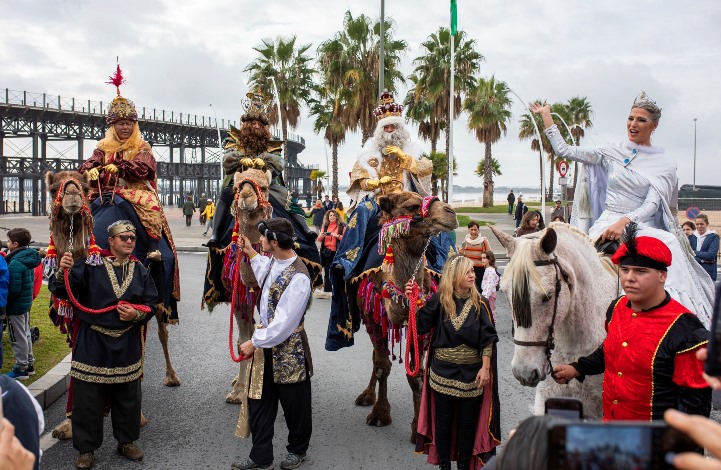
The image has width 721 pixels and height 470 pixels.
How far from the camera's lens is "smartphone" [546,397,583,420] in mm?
1675

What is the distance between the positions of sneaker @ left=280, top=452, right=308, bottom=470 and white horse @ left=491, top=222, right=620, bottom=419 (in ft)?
7.69

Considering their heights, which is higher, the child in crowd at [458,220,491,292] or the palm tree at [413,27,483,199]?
the palm tree at [413,27,483,199]

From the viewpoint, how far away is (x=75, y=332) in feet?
19.6

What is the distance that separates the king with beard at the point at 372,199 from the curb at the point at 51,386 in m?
3.16

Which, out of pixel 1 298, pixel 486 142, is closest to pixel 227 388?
pixel 1 298

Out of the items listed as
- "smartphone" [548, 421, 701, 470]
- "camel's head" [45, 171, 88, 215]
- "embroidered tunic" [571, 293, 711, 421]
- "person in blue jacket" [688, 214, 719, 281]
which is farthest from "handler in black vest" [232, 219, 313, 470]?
"person in blue jacket" [688, 214, 719, 281]

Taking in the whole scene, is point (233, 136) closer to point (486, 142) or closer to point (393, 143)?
point (393, 143)

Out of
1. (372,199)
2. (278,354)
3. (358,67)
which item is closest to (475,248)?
(372,199)

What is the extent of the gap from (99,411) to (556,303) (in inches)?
161

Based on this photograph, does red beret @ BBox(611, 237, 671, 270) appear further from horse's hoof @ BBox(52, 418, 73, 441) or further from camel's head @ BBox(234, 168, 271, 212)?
horse's hoof @ BBox(52, 418, 73, 441)

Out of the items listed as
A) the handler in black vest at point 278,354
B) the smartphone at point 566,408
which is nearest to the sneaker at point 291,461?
the handler in black vest at point 278,354

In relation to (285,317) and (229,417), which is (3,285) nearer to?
(229,417)

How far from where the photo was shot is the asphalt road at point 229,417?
18.0ft

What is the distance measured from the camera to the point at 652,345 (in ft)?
9.92
